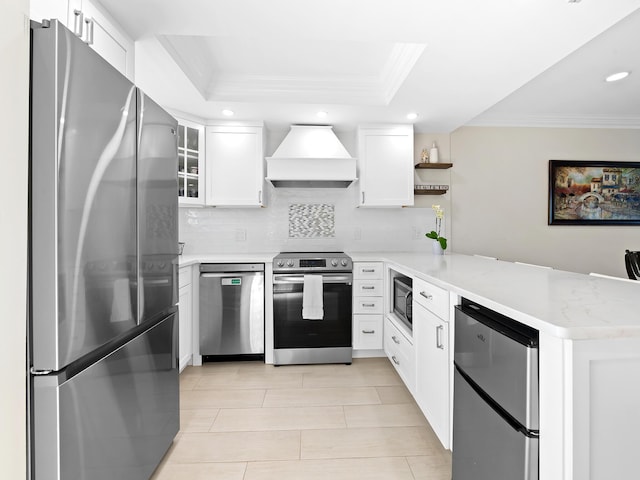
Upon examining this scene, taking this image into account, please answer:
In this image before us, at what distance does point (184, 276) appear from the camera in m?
2.70

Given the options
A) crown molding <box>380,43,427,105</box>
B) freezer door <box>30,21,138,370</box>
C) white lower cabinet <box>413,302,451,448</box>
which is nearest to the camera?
freezer door <box>30,21,138,370</box>

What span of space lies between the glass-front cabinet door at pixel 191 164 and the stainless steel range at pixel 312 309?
1.02 meters

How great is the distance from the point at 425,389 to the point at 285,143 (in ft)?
7.91

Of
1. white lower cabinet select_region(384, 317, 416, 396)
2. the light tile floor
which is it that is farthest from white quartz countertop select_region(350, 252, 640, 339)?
the light tile floor

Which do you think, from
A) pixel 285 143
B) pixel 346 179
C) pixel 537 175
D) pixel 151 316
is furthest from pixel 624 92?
pixel 151 316

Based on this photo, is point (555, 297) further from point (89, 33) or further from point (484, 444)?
point (89, 33)

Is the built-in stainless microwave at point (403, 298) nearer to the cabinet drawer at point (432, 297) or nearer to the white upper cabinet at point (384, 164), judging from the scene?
the cabinet drawer at point (432, 297)

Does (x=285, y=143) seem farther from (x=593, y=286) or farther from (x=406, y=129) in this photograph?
(x=593, y=286)

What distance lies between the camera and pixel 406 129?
3.38 metres

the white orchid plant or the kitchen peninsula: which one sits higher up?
the white orchid plant

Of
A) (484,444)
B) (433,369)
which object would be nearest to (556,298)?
(484,444)

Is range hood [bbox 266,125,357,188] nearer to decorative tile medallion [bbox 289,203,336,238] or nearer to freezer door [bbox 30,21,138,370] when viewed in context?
decorative tile medallion [bbox 289,203,336,238]

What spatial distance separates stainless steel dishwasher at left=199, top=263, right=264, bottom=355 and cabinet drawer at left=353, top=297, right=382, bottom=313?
32.7 inches

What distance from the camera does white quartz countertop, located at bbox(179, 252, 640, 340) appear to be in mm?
868
